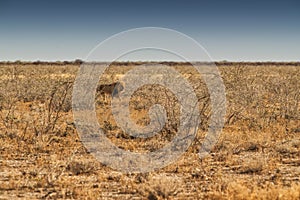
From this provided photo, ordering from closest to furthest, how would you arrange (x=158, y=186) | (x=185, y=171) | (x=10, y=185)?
1. (x=158, y=186)
2. (x=10, y=185)
3. (x=185, y=171)

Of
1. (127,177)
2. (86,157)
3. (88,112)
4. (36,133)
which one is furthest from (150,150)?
(88,112)

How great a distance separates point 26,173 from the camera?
8.34m

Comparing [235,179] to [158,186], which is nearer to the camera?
[158,186]

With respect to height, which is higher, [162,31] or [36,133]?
[162,31]

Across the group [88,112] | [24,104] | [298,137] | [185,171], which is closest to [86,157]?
[185,171]

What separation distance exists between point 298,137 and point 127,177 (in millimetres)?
5871

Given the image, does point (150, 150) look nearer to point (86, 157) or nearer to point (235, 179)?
point (86, 157)

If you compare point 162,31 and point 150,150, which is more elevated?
point 162,31

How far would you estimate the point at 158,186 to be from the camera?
6.94m

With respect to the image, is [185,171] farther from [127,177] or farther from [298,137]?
[298,137]

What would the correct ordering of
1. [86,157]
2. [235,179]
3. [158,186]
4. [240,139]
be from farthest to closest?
[240,139], [86,157], [235,179], [158,186]

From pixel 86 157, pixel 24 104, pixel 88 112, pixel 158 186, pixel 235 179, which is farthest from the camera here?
pixel 24 104

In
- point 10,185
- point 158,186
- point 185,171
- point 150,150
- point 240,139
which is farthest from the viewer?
point 240,139

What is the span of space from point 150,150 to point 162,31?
144 inches
